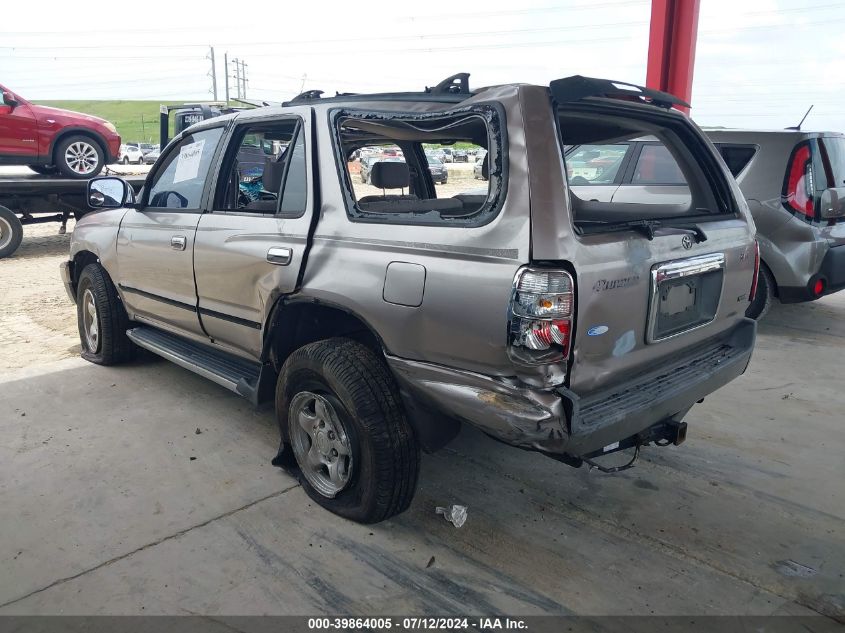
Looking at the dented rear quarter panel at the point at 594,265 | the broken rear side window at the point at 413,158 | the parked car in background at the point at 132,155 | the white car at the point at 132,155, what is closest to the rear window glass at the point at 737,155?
the broken rear side window at the point at 413,158

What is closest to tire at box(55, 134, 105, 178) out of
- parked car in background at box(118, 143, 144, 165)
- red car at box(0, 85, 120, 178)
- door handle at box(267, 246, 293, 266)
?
red car at box(0, 85, 120, 178)

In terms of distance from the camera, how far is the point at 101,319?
4.94m

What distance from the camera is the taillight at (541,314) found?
2258 millimetres

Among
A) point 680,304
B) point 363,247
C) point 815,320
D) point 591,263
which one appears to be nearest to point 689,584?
point 680,304

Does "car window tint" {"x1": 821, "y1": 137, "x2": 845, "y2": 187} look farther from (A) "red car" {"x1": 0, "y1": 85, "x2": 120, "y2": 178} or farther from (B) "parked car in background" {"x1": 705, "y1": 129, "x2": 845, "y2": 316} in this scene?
(A) "red car" {"x1": 0, "y1": 85, "x2": 120, "y2": 178}

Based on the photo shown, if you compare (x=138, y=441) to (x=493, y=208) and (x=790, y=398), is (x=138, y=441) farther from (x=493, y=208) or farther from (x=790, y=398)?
(x=790, y=398)

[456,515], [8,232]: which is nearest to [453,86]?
[456,515]

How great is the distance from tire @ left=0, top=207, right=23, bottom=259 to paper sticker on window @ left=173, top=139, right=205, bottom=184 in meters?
7.66

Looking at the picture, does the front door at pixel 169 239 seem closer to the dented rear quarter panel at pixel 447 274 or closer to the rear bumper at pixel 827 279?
the dented rear quarter panel at pixel 447 274

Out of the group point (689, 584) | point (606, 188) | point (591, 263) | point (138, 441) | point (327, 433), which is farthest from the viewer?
point (606, 188)

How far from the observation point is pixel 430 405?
263 cm

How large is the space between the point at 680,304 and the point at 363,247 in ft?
4.45

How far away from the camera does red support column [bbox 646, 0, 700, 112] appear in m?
8.75

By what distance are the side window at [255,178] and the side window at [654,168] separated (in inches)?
147
